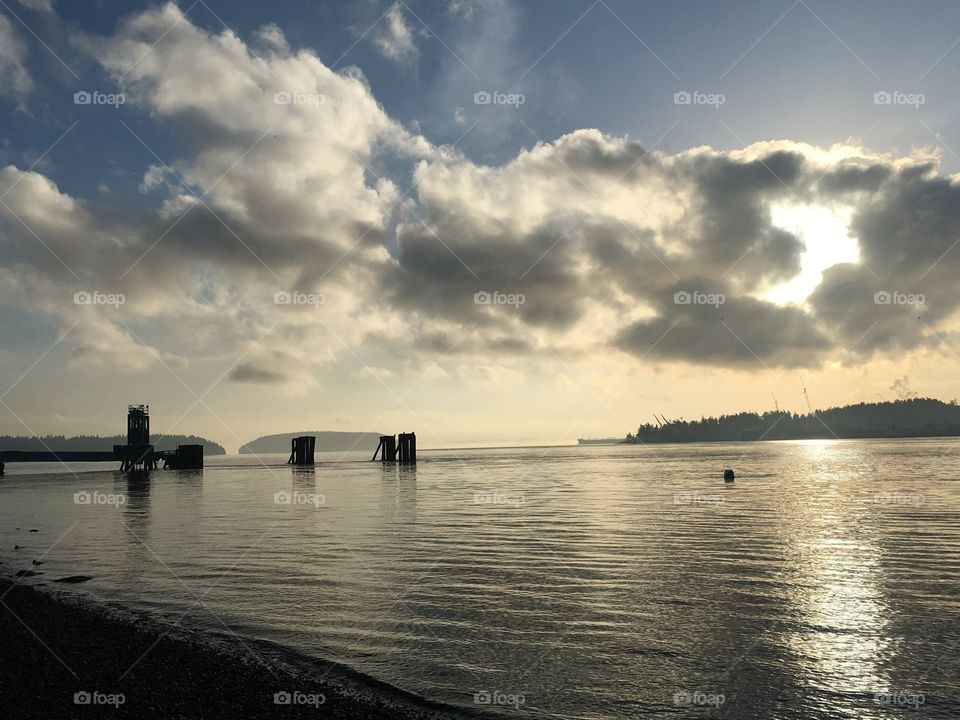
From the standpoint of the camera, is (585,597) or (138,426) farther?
(138,426)

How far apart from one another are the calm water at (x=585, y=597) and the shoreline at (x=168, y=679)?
1.92 feet

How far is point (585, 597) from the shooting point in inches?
563

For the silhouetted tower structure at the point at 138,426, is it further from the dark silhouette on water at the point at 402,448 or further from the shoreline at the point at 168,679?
the shoreline at the point at 168,679

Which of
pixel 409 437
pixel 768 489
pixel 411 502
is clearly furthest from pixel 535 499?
pixel 409 437

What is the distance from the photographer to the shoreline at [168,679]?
7.91m

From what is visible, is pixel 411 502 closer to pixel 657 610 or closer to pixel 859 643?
pixel 657 610

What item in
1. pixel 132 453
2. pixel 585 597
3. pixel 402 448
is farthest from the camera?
pixel 402 448

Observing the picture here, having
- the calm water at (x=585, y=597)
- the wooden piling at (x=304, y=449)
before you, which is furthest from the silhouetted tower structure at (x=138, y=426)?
the calm water at (x=585, y=597)

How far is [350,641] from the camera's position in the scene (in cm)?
1123

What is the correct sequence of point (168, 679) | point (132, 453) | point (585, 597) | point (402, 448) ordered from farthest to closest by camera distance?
point (402, 448) < point (132, 453) < point (585, 597) < point (168, 679)

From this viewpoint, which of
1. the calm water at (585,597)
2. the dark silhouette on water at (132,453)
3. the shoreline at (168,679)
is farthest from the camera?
the dark silhouette on water at (132,453)

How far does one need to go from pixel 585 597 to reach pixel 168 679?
29.5ft

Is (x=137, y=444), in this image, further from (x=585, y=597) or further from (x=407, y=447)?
(x=585, y=597)

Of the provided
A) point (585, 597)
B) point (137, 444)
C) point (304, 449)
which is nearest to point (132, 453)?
point (137, 444)
